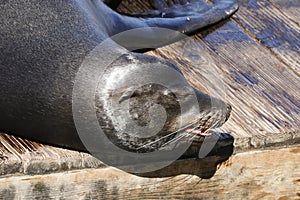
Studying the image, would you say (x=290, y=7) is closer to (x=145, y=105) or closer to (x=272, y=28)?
(x=272, y=28)

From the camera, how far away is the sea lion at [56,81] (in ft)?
8.73

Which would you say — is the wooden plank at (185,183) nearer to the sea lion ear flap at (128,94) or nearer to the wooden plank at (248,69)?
the wooden plank at (248,69)

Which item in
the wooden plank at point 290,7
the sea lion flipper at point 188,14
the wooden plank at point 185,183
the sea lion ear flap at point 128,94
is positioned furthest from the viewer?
the wooden plank at point 290,7

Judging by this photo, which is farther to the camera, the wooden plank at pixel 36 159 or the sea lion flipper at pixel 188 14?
the sea lion flipper at pixel 188 14

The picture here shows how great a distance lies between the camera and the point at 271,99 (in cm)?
343

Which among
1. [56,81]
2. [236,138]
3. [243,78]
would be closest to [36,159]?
[56,81]

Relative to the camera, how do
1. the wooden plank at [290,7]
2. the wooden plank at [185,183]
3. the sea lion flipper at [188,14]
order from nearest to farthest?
the wooden plank at [185,183], the sea lion flipper at [188,14], the wooden plank at [290,7]

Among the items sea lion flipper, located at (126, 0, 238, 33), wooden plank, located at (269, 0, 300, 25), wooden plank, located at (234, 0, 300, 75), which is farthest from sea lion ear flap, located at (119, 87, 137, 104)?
wooden plank, located at (269, 0, 300, 25)

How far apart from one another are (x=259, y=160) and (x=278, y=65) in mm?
780

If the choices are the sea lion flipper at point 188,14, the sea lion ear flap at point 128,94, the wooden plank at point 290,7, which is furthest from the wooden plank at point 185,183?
the wooden plank at point 290,7

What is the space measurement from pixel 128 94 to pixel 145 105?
0.07 m

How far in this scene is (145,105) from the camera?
2637 millimetres

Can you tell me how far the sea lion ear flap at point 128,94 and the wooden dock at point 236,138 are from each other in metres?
0.29

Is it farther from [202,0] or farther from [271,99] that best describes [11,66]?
[202,0]
